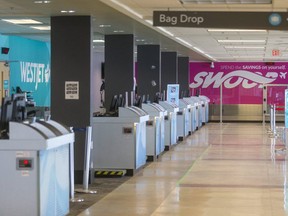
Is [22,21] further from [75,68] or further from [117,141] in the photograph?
[117,141]

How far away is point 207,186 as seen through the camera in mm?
11109

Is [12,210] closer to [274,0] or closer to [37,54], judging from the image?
[274,0]

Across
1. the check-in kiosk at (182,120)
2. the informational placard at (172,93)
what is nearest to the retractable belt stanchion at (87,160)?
the informational placard at (172,93)

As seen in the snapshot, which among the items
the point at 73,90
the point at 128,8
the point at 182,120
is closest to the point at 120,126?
the point at 73,90

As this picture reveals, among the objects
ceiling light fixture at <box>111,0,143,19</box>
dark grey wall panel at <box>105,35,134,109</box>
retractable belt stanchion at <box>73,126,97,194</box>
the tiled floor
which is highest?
ceiling light fixture at <box>111,0,143,19</box>

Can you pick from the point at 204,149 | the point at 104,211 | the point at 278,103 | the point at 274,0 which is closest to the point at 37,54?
the point at 204,149

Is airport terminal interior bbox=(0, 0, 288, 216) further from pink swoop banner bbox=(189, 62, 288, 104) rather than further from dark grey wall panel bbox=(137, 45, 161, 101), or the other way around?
pink swoop banner bbox=(189, 62, 288, 104)

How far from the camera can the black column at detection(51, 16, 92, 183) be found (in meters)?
11.5

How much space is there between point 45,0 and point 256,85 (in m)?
25.1

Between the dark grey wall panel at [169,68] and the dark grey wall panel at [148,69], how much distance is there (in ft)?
11.9

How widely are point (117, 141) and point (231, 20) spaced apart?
11.7 feet

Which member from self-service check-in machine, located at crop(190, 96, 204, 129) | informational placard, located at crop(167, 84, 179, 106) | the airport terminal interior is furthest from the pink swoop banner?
informational placard, located at crop(167, 84, 179, 106)

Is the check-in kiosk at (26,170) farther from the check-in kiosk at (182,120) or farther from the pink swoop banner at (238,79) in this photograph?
the pink swoop banner at (238,79)

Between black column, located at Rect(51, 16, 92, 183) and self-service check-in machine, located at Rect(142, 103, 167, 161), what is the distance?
3782 millimetres
